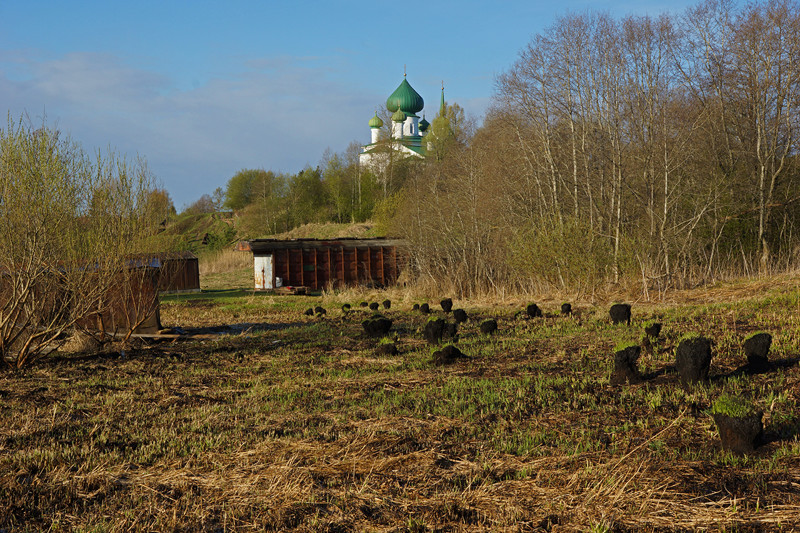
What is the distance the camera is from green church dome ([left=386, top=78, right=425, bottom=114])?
87.2m

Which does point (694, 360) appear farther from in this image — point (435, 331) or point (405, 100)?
point (405, 100)

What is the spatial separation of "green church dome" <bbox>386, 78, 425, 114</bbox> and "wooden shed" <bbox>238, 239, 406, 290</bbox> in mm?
58417

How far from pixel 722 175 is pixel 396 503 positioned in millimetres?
21476

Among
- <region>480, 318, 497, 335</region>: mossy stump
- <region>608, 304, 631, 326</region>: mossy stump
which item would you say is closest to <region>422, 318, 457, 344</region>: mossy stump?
<region>480, 318, 497, 335</region>: mossy stump

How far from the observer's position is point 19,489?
489cm

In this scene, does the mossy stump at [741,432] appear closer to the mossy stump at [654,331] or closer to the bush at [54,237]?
the mossy stump at [654,331]

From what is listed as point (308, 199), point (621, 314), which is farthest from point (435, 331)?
point (308, 199)

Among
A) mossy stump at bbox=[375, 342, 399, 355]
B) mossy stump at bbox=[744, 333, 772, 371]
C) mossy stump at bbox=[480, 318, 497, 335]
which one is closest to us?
mossy stump at bbox=[744, 333, 772, 371]

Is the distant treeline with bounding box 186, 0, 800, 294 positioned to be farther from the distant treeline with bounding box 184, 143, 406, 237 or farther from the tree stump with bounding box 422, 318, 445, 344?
the distant treeline with bounding box 184, 143, 406, 237

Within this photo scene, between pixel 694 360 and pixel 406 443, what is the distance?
3455mm

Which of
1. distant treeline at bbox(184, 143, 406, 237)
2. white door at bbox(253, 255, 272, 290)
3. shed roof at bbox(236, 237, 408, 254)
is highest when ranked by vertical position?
distant treeline at bbox(184, 143, 406, 237)

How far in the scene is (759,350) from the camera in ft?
24.6

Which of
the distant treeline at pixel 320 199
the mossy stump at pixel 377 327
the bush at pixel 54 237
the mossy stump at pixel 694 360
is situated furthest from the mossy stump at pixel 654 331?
the distant treeline at pixel 320 199

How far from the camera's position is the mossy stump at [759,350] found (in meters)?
7.46
